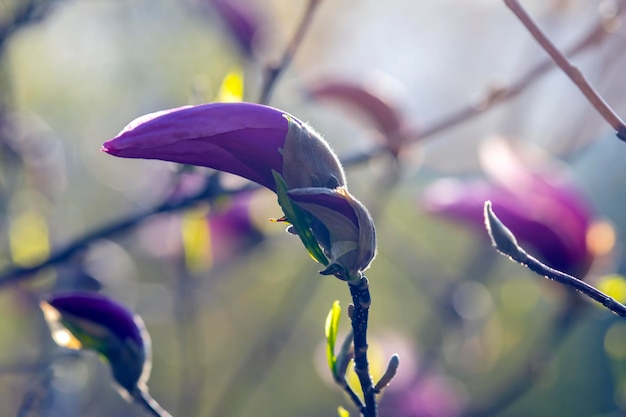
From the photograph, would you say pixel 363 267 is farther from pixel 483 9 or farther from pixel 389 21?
pixel 389 21

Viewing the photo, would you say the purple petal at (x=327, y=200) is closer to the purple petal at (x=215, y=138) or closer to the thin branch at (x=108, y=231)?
the purple petal at (x=215, y=138)

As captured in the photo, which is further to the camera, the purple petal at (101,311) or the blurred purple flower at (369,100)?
the blurred purple flower at (369,100)

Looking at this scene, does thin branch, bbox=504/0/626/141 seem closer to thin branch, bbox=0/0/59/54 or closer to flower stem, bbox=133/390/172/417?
flower stem, bbox=133/390/172/417

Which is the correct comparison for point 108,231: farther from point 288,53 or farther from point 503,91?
point 503,91

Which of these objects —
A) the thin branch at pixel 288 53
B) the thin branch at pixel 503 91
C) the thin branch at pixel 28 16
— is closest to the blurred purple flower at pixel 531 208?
the thin branch at pixel 503 91

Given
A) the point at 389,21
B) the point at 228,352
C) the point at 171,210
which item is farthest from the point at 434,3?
the point at 171,210
